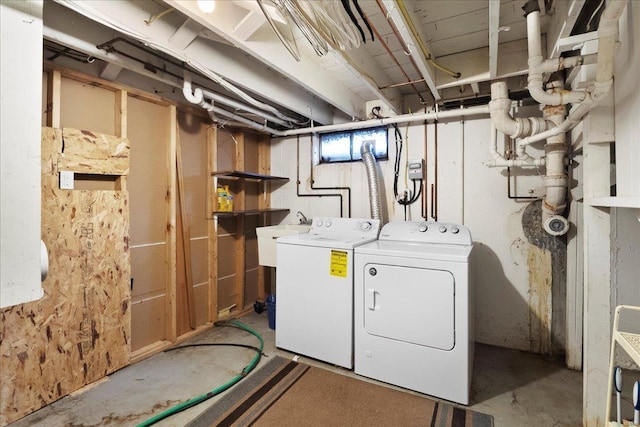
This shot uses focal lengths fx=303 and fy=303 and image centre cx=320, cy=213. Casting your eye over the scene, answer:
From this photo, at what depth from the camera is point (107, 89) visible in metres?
2.34

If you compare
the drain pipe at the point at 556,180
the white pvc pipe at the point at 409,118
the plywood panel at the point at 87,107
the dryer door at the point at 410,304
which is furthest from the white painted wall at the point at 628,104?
the plywood panel at the point at 87,107

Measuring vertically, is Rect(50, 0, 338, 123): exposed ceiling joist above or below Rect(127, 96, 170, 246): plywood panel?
above

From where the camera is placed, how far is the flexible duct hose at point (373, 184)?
3047mm

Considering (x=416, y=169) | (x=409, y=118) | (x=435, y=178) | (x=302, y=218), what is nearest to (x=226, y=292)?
(x=302, y=218)

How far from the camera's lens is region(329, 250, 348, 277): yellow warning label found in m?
2.38

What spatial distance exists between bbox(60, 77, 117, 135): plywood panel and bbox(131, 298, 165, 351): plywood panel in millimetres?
1463

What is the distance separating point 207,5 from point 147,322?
248 cm

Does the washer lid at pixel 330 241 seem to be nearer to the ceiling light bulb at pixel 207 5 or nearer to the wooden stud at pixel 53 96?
the ceiling light bulb at pixel 207 5

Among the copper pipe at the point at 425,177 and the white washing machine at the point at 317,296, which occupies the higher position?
the copper pipe at the point at 425,177

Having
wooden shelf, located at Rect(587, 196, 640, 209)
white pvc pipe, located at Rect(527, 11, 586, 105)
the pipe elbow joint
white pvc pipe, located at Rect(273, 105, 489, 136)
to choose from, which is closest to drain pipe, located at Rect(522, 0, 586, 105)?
white pvc pipe, located at Rect(527, 11, 586, 105)

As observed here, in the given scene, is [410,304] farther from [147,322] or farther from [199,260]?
[147,322]

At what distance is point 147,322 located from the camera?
2.65 meters

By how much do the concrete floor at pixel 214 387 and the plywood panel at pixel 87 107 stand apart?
188 centimetres

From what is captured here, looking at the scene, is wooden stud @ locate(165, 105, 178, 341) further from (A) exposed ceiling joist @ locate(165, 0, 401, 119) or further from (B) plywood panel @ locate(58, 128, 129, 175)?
(A) exposed ceiling joist @ locate(165, 0, 401, 119)
